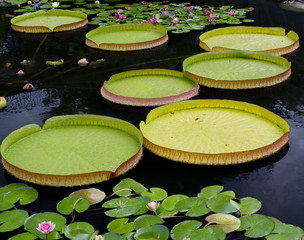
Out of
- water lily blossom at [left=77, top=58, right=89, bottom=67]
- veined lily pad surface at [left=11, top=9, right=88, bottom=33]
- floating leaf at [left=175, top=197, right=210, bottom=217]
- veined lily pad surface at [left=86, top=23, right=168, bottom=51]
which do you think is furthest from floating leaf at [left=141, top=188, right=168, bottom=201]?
veined lily pad surface at [left=11, top=9, right=88, bottom=33]

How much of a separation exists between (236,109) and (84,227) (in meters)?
1.52

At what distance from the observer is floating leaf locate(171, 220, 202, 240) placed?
77.4 inches

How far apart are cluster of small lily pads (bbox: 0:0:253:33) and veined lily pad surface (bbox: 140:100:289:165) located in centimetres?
248

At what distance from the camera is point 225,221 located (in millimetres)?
2041

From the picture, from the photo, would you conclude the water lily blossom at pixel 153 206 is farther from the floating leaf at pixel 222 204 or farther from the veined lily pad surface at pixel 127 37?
the veined lily pad surface at pixel 127 37

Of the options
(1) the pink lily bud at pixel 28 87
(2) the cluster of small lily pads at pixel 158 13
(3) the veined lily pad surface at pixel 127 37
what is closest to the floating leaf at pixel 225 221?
(1) the pink lily bud at pixel 28 87

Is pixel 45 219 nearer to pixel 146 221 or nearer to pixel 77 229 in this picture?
→ pixel 77 229

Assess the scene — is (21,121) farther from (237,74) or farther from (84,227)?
(237,74)

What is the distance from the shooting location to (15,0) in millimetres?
7496

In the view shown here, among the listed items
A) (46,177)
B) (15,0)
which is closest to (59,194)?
(46,177)

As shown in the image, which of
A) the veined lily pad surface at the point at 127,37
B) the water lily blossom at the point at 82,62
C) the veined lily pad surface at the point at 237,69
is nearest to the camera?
the veined lily pad surface at the point at 237,69

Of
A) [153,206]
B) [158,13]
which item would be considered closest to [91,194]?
[153,206]

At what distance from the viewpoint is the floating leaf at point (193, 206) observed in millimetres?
2123

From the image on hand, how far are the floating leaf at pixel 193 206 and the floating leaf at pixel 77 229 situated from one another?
44 cm
